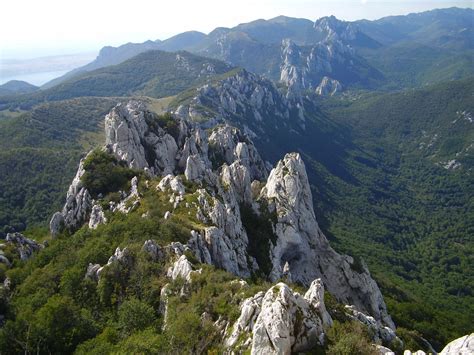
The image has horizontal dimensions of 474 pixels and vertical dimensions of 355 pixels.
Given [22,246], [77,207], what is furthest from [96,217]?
[22,246]

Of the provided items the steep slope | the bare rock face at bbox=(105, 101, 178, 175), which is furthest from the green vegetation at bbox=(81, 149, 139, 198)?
the bare rock face at bbox=(105, 101, 178, 175)

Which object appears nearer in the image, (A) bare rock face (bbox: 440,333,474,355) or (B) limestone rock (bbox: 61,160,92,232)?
(A) bare rock face (bbox: 440,333,474,355)

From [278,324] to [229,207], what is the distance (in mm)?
39130

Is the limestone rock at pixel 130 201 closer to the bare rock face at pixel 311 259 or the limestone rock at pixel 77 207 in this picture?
the limestone rock at pixel 77 207

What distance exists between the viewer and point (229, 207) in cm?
6569

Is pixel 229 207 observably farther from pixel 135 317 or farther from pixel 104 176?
pixel 135 317

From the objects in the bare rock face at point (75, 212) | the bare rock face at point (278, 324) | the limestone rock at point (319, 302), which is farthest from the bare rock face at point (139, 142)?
the bare rock face at point (278, 324)

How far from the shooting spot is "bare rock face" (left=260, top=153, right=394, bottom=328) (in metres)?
69.2

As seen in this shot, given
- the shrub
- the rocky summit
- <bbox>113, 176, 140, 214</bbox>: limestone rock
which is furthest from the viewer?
<bbox>113, 176, 140, 214</bbox>: limestone rock

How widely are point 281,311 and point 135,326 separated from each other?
13871mm

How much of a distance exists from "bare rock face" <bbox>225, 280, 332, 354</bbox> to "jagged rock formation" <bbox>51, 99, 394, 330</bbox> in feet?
41.1

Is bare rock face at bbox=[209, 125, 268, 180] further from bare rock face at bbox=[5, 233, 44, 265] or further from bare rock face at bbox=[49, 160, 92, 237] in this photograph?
bare rock face at bbox=[5, 233, 44, 265]

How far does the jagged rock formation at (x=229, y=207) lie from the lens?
5897cm

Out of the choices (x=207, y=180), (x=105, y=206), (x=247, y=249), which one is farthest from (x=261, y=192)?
(x=105, y=206)
